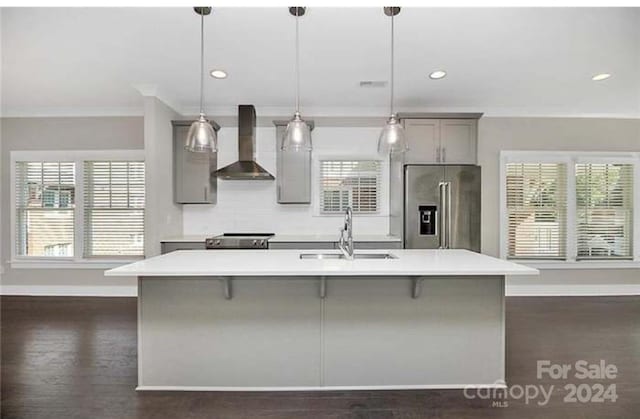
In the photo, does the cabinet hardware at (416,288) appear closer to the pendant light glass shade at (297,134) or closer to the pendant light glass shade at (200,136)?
the pendant light glass shade at (297,134)

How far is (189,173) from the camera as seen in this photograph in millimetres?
4250

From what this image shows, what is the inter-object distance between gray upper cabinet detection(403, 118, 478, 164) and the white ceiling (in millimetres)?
317

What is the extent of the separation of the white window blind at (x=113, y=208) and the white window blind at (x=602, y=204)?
621cm

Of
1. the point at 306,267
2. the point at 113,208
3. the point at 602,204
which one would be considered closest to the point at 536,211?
the point at 602,204

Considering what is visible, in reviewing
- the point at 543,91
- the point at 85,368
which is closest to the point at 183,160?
the point at 85,368

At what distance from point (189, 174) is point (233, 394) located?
2945 mm

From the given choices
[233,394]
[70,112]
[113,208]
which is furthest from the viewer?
[113,208]

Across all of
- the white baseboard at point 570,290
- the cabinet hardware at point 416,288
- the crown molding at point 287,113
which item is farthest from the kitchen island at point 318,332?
the crown molding at point 287,113

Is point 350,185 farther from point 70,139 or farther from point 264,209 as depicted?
point 70,139

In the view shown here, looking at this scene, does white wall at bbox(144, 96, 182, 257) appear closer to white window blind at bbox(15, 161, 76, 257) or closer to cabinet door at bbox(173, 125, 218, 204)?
cabinet door at bbox(173, 125, 218, 204)

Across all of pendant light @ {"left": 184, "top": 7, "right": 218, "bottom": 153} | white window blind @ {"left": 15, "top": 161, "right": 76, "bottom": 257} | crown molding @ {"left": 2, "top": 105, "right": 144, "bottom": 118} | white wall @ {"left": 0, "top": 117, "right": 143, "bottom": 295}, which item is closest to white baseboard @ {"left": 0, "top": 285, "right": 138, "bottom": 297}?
white wall @ {"left": 0, "top": 117, "right": 143, "bottom": 295}

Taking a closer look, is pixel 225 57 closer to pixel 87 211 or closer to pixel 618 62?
pixel 87 211

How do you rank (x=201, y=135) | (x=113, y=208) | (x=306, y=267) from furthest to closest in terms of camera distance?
(x=113, y=208), (x=201, y=135), (x=306, y=267)

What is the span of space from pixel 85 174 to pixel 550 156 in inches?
256
